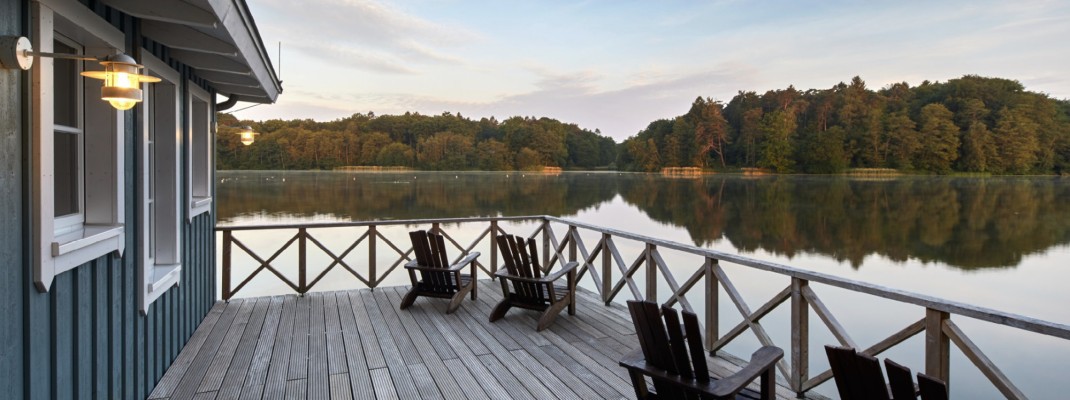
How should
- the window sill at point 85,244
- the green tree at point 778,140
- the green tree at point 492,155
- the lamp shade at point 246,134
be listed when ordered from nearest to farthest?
the window sill at point 85,244, the lamp shade at point 246,134, the green tree at point 778,140, the green tree at point 492,155

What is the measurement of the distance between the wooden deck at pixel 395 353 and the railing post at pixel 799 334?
99 mm

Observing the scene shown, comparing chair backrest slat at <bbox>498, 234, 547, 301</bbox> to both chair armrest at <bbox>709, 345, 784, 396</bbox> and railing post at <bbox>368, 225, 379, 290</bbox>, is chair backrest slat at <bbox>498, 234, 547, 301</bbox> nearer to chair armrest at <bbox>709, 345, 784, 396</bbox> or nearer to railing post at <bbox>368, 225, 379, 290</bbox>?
railing post at <bbox>368, 225, 379, 290</bbox>

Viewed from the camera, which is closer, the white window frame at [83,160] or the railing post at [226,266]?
the white window frame at [83,160]

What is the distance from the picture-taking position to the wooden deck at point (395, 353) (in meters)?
2.97

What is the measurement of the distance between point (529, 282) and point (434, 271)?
2.94 ft

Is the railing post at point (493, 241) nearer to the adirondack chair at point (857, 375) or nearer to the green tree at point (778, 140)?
the adirondack chair at point (857, 375)

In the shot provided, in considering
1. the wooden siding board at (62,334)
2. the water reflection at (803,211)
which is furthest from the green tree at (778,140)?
the wooden siding board at (62,334)

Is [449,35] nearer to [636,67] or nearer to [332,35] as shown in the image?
[332,35]

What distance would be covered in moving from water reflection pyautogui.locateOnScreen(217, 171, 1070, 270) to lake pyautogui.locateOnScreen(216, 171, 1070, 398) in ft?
0.28

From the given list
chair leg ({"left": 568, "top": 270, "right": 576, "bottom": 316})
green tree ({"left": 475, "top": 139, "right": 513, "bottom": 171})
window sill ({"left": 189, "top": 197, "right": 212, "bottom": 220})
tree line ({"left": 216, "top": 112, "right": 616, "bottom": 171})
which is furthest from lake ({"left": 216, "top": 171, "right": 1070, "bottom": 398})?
green tree ({"left": 475, "top": 139, "right": 513, "bottom": 171})

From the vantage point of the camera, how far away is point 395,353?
11.8 ft

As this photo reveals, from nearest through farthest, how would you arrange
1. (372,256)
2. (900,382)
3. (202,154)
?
(900,382) < (202,154) < (372,256)

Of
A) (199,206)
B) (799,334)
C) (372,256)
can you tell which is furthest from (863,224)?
(199,206)

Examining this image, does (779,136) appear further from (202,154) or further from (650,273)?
(202,154)
